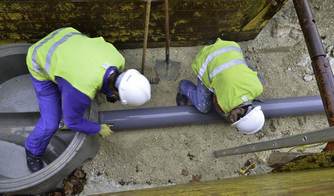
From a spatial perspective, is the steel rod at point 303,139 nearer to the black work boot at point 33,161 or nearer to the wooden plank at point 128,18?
the wooden plank at point 128,18

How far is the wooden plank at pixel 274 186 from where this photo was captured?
1523 mm

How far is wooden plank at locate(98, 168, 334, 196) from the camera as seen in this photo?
5.00ft

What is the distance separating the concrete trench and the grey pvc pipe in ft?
1.11

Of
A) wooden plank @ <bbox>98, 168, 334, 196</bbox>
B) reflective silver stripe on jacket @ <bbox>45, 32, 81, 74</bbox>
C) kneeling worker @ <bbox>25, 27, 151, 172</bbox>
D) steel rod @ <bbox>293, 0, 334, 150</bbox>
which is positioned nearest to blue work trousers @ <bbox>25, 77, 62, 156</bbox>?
kneeling worker @ <bbox>25, 27, 151, 172</bbox>

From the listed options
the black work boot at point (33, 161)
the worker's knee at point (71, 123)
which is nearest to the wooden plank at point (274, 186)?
the worker's knee at point (71, 123)

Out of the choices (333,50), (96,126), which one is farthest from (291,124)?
(96,126)

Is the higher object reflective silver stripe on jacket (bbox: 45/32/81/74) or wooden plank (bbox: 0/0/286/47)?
wooden plank (bbox: 0/0/286/47)

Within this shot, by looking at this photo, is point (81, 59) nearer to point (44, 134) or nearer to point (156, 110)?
point (44, 134)

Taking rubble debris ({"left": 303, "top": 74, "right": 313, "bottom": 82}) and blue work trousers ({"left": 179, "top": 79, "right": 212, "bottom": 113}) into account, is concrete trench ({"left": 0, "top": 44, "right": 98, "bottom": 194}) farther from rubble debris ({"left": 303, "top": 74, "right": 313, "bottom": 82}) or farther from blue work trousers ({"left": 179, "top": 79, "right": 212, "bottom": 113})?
rubble debris ({"left": 303, "top": 74, "right": 313, "bottom": 82})

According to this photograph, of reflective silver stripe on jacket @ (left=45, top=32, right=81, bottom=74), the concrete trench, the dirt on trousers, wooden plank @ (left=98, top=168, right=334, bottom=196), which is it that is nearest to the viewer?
wooden plank @ (left=98, top=168, right=334, bottom=196)

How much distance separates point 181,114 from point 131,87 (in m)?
1.13

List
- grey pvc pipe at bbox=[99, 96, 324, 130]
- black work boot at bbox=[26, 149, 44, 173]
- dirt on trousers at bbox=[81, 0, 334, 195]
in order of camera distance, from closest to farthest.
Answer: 1. black work boot at bbox=[26, 149, 44, 173]
2. grey pvc pipe at bbox=[99, 96, 324, 130]
3. dirt on trousers at bbox=[81, 0, 334, 195]

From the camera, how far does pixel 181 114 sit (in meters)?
3.85

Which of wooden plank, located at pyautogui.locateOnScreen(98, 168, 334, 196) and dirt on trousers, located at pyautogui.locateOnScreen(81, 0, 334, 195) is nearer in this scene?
wooden plank, located at pyautogui.locateOnScreen(98, 168, 334, 196)
